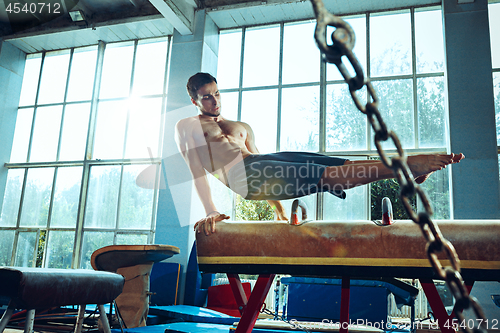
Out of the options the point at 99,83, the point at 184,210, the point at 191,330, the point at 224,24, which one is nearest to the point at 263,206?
the point at 184,210

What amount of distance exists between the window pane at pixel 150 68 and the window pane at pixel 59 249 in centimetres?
319

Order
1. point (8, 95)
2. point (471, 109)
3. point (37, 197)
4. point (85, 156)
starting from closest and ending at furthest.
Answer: point (471, 109) < point (85, 156) < point (37, 197) < point (8, 95)

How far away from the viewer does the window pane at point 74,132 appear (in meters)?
8.47

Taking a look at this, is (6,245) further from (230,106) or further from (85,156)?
(230,106)

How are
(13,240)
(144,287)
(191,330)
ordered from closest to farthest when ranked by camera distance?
(191,330)
(144,287)
(13,240)

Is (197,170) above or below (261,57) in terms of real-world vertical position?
below

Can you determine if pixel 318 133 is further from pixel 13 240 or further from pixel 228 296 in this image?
pixel 13 240

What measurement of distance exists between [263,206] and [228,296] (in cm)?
292

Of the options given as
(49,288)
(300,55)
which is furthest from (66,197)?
(49,288)

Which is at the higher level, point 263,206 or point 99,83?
point 99,83

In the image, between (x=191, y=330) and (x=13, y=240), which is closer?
(x=191, y=330)

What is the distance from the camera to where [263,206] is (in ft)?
28.7

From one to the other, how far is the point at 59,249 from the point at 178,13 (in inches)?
201

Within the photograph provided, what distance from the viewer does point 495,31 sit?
6.64m
